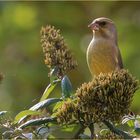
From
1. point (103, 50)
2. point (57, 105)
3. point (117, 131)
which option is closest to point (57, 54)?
point (57, 105)

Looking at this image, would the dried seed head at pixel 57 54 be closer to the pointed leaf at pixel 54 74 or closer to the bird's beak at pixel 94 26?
the pointed leaf at pixel 54 74

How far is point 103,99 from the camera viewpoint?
2680mm

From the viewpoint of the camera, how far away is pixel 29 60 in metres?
8.84

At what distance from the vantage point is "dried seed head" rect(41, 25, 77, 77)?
3.20 m

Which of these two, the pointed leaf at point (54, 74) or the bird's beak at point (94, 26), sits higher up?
the bird's beak at point (94, 26)

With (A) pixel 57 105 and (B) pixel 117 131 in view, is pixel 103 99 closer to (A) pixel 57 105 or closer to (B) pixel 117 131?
(B) pixel 117 131

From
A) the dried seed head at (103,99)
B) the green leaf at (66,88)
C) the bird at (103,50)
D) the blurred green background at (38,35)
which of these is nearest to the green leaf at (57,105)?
the green leaf at (66,88)

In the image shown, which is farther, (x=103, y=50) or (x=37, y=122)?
(x=103, y=50)

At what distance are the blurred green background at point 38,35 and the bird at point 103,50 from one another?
2.11 metres

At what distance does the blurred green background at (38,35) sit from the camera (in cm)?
820

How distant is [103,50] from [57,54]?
2264 millimetres

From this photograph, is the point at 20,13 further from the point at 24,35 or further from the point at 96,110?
the point at 96,110

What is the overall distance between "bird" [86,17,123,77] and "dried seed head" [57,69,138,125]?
7.91 ft

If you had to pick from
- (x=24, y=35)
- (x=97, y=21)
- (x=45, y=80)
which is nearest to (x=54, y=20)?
(x=24, y=35)
